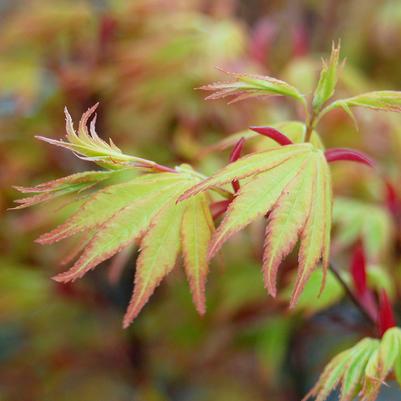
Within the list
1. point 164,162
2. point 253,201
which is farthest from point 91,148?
point 164,162

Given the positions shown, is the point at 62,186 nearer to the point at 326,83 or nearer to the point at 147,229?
the point at 147,229

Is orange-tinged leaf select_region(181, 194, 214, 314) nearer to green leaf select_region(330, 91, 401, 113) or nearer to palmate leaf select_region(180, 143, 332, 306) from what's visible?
palmate leaf select_region(180, 143, 332, 306)

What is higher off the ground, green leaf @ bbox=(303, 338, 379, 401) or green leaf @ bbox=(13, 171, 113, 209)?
green leaf @ bbox=(13, 171, 113, 209)

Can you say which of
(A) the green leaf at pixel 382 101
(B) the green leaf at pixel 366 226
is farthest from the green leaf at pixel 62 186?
(B) the green leaf at pixel 366 226

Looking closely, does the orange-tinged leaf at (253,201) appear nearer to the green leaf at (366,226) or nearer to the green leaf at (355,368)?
the green leaf at (355,368)

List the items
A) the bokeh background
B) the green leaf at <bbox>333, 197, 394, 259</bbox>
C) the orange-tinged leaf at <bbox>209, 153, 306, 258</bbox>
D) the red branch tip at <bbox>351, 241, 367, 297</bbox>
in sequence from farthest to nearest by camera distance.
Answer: the bokeh background → the green leaf at <bbox>333, 197, 394, 259</bbox> → the red branch tip at <bbox>351, 241, 367, 297</bbox> → the orange-tinged leaf at <bbox>209, 153, 306, 258</bbox>

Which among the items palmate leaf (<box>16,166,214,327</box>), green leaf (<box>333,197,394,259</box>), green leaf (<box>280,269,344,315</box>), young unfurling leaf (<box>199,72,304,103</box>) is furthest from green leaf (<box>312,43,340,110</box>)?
green leaf (<box>333,197,394,259</box>)

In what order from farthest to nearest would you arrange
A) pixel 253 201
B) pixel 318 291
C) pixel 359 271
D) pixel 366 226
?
1. pixel 366 226
2. pixel 318 291
3. pixel 359 271
4. pixel 253 201
